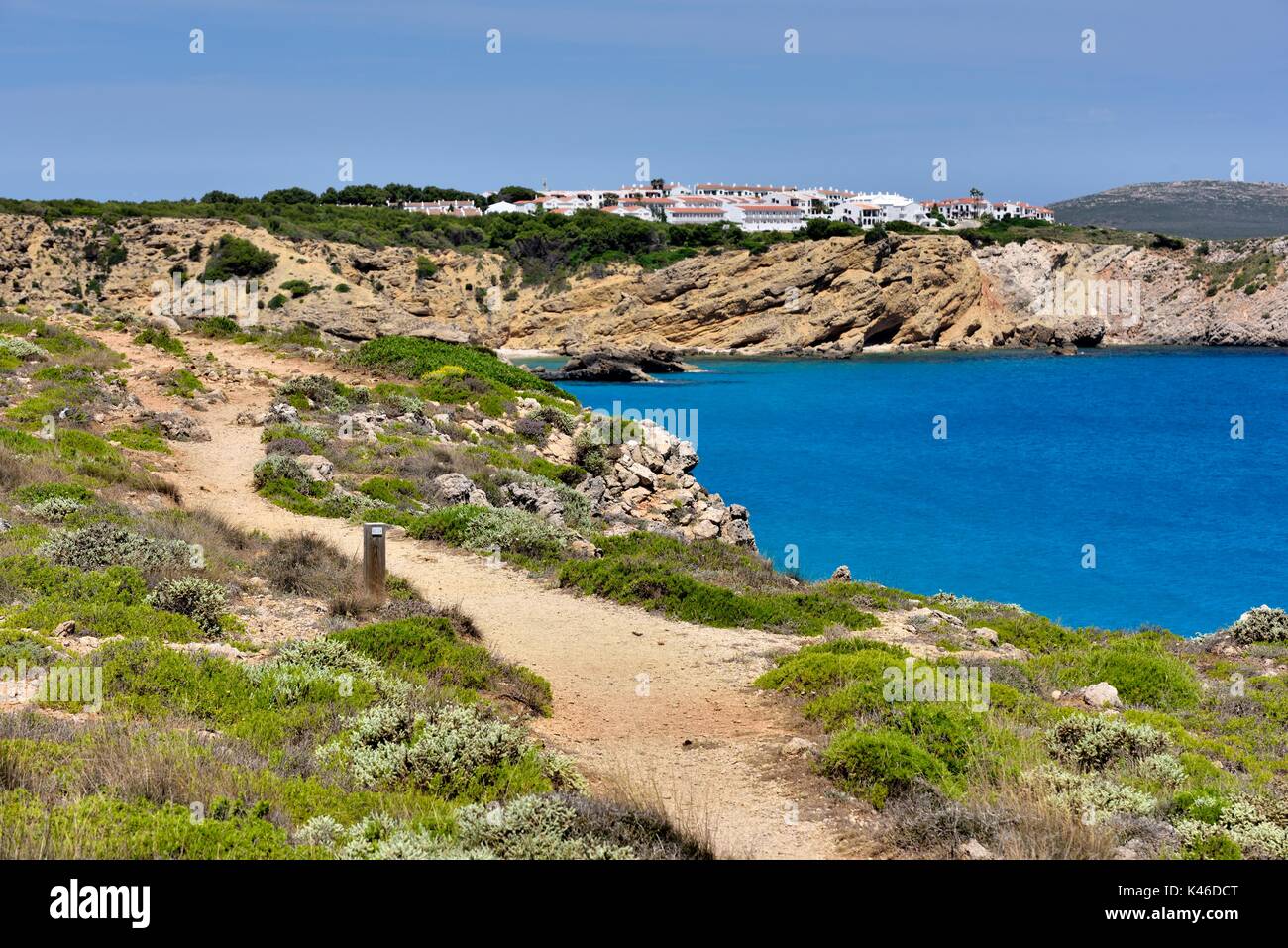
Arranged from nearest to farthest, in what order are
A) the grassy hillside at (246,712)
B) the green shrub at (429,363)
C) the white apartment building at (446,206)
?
the grassy hillside at (246,712), the green shrub at (429,363), the white apartment building at (446,206)

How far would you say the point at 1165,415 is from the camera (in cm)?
5178

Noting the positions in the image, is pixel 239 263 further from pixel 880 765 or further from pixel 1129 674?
pixel 880 765

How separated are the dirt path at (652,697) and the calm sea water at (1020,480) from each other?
12.1 meters

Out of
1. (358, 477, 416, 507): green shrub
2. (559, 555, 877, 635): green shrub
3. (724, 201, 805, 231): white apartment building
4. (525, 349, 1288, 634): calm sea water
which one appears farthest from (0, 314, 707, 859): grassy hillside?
(724, 201, 805, 231): white apartment building

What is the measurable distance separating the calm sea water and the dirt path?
475 inches

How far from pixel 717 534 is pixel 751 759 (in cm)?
1339

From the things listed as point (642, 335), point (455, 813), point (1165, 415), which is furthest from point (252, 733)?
point (642, 335)

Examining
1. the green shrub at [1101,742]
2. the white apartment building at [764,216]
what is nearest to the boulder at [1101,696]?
the green shrub at [1101,742]

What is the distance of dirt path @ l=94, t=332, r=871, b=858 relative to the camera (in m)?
6.73

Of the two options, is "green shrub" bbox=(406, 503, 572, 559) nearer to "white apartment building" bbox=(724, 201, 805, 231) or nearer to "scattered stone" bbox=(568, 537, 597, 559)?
"scattered stone" bbox=(568, 537, 597, 559)

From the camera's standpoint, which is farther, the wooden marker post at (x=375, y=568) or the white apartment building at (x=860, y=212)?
the white apartment building at (x=860, y=212)

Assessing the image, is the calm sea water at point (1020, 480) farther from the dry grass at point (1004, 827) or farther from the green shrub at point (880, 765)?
the dry grass at point (1004, 827)

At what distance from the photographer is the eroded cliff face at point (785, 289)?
62.4 meters

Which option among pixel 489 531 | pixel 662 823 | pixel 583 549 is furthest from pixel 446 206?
pixel 662 823
